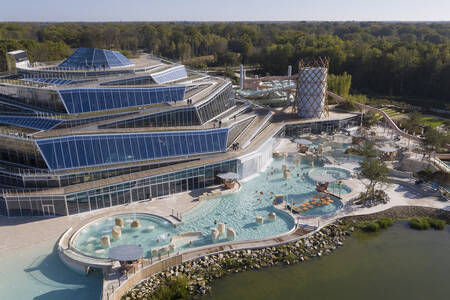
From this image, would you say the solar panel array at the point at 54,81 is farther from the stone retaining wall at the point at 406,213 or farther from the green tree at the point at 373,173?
the green tree at the point at 373,173

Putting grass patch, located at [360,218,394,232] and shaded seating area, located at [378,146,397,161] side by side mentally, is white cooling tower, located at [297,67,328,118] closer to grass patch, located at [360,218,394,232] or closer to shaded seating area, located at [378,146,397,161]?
shaded seating area, located at [378,146,397,161]

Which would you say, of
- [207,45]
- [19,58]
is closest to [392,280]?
[19,58]

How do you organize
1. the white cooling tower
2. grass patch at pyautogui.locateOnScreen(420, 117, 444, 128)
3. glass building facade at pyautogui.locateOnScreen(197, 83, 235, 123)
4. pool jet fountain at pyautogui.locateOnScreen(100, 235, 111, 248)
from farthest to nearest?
grass patch at pyautogui.locateOnScreen(420, 117, 444, 128) → the white cooling tower → glass building facade at pyautogui.locateOnScreen(197, 83, 235, 123) → pool jet fountain at pyautogui.locateOnScreen(100, 235, 111, 248)

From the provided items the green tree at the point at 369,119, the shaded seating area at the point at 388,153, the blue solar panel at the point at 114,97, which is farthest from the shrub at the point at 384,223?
the green tree at the point at 369,119

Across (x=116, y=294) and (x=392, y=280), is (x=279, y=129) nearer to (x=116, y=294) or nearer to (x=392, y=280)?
(x=392, y=280)

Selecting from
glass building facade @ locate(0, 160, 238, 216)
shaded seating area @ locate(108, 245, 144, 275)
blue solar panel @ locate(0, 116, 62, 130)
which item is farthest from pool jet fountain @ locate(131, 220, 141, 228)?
blue solar panel @ locate(0, 116, 62, 130)

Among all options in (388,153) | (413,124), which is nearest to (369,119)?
(413,124)
